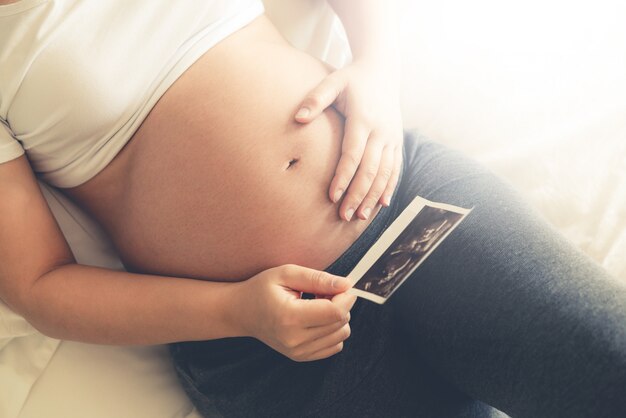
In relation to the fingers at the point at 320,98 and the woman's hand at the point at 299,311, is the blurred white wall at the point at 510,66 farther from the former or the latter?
the woman's hand at the point at 299,311

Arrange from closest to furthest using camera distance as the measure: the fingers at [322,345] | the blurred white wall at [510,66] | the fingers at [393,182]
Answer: the fingers at [322,345]
the fingers at [393,182]
the blurred white wall at [510,66]

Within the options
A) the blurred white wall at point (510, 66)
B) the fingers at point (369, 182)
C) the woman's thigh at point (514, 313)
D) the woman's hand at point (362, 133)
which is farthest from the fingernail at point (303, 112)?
the blurred white wall at point (510, 66)

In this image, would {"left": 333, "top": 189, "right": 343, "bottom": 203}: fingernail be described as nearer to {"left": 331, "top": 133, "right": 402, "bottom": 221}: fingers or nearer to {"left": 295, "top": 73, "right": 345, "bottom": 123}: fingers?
{"left": 331, "top": 133, "right": 402, "bottom": 221}: fingers

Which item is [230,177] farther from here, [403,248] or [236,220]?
[403,248]

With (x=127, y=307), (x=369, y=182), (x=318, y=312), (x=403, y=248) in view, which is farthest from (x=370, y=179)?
(x=127, y=307)

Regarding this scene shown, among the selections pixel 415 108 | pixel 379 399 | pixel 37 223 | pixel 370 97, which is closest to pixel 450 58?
pixel 415 108

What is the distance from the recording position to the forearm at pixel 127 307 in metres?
0.74

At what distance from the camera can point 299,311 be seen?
66 cm

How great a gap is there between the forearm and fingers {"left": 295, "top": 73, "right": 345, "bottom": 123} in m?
0.26

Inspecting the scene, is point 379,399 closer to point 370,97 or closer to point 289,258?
point 289,258

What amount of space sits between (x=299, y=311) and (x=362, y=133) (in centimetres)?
29

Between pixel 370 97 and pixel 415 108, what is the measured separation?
0.34 m

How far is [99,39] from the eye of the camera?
77 cm

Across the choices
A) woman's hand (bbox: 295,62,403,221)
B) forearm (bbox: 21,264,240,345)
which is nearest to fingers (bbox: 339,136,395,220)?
woman's hand (bbox: 295,62,403,221)
